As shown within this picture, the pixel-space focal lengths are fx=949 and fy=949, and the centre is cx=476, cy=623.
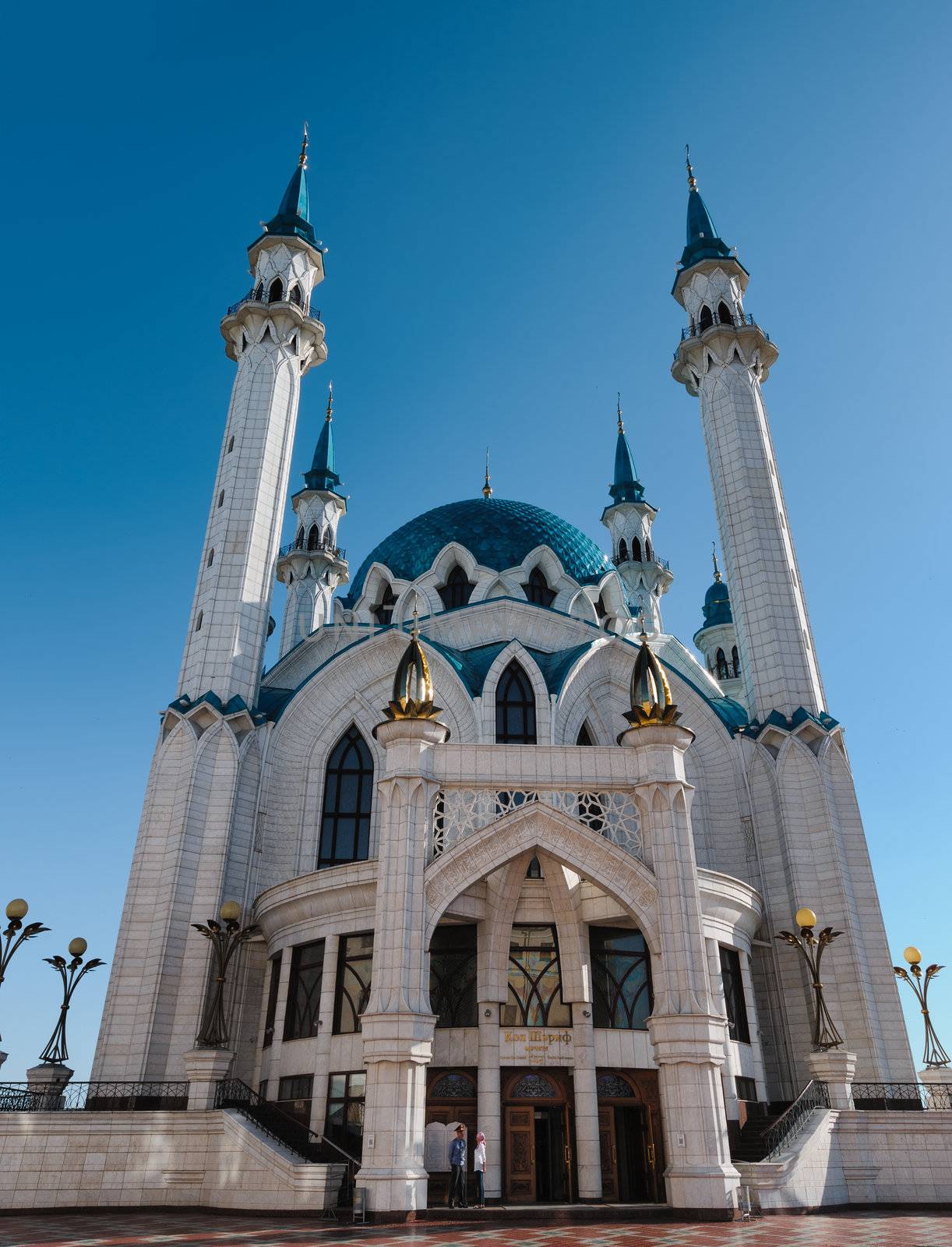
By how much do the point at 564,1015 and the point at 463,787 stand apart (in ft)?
18.6

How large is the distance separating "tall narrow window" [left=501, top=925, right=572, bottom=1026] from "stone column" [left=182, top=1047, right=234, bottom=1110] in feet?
17.4

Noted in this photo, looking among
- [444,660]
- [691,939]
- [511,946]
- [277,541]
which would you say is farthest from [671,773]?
[277,541]

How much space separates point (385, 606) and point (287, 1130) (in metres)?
17.5

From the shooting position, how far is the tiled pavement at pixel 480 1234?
10750 mm

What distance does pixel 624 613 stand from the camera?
33.0 m

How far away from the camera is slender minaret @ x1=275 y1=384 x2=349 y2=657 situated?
38.8 m

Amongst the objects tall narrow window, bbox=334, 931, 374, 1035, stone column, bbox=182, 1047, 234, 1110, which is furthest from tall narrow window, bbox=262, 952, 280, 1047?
stone column, bbox=182, 1047, 234, 1110

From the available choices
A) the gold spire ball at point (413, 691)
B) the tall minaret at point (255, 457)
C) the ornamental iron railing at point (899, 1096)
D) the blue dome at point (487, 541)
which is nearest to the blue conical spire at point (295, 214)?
the tall minaret at point (255, 457)

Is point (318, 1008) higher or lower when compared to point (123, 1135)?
higher

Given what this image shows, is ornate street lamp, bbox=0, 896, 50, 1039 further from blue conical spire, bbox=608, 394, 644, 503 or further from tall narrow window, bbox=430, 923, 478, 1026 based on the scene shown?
blue conical spire, bbox=608, 394, 644, 503

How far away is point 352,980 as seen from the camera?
62.4 ft

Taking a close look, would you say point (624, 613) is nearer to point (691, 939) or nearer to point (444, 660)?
point (444, 660)

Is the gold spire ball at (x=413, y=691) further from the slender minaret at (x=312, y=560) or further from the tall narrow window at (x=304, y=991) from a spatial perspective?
the slender minaret at (x=312, y=560)

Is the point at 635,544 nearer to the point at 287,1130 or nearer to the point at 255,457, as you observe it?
the point at 255,457
